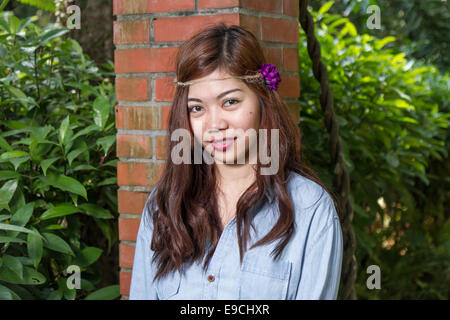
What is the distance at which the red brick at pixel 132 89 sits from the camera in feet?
6.99

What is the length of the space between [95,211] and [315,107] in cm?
133

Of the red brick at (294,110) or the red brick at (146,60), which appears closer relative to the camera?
the red brick at (146,60)

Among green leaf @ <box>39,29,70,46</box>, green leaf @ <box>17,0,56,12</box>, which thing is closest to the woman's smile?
green leaf @ <box>39,29,70,46</box>

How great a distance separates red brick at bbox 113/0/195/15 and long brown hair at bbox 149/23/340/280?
12.4 inches

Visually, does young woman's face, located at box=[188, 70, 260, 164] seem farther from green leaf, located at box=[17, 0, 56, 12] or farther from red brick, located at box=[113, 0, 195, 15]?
green leaf, located at box=[17, 0, 56, 12]

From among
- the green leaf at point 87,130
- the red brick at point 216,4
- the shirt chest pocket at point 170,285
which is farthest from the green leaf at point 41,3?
the shirt chest pocket at point 170,285

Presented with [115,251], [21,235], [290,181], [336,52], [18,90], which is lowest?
[115,251]

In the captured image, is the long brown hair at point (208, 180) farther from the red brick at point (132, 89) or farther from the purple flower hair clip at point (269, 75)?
the red brick at point (132, 89)

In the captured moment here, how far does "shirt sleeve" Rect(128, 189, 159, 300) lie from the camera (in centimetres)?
186

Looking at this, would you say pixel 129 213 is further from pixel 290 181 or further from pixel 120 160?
pixel 290 181

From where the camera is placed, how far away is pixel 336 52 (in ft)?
10.4

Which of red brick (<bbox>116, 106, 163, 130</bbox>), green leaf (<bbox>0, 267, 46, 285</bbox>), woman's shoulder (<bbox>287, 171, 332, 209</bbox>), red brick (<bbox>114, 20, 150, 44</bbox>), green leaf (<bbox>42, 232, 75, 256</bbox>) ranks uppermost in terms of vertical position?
red brick (<bbox>114, 20, 150, 44</bbox>)

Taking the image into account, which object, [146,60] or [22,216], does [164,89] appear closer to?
[146,60]
